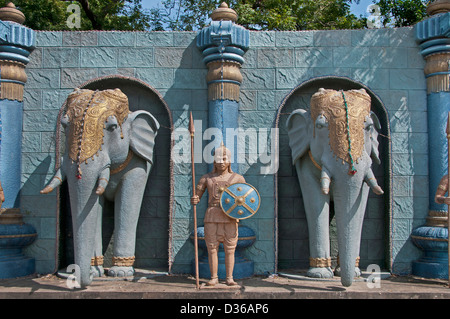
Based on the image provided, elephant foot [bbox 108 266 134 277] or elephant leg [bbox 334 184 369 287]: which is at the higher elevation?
elephant leg [bbox 334 184 369 287]

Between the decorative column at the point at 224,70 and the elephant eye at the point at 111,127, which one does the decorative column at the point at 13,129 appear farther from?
the decorative column at the point at 224,70

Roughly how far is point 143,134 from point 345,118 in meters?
2.67

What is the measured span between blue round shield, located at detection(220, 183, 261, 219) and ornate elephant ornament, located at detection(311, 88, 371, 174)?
1136mm

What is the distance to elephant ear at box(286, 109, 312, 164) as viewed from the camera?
624cm

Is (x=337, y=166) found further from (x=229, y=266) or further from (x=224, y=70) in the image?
(x=224, y=70)

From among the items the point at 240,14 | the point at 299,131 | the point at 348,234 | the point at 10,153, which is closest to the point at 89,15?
the point at 240,14

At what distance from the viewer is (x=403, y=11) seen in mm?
11961

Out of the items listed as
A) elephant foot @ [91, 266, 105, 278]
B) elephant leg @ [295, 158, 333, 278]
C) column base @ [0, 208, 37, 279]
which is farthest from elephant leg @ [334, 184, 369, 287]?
column base @ [0, 208, 37, 279]

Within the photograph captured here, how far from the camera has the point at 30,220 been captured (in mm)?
6859

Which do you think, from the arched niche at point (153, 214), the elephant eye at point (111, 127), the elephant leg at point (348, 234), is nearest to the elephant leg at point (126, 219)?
the arched niche at point (153, 214)

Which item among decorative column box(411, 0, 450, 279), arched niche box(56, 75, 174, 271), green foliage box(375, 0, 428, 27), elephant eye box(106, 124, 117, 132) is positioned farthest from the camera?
green foliage box(375, 0, 428, 27)

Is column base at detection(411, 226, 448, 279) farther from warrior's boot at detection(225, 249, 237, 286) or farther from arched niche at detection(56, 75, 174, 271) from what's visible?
arched niche at detection(56, 75, 174, 271)

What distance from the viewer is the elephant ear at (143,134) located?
6.33m

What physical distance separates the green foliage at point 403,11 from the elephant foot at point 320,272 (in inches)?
318
